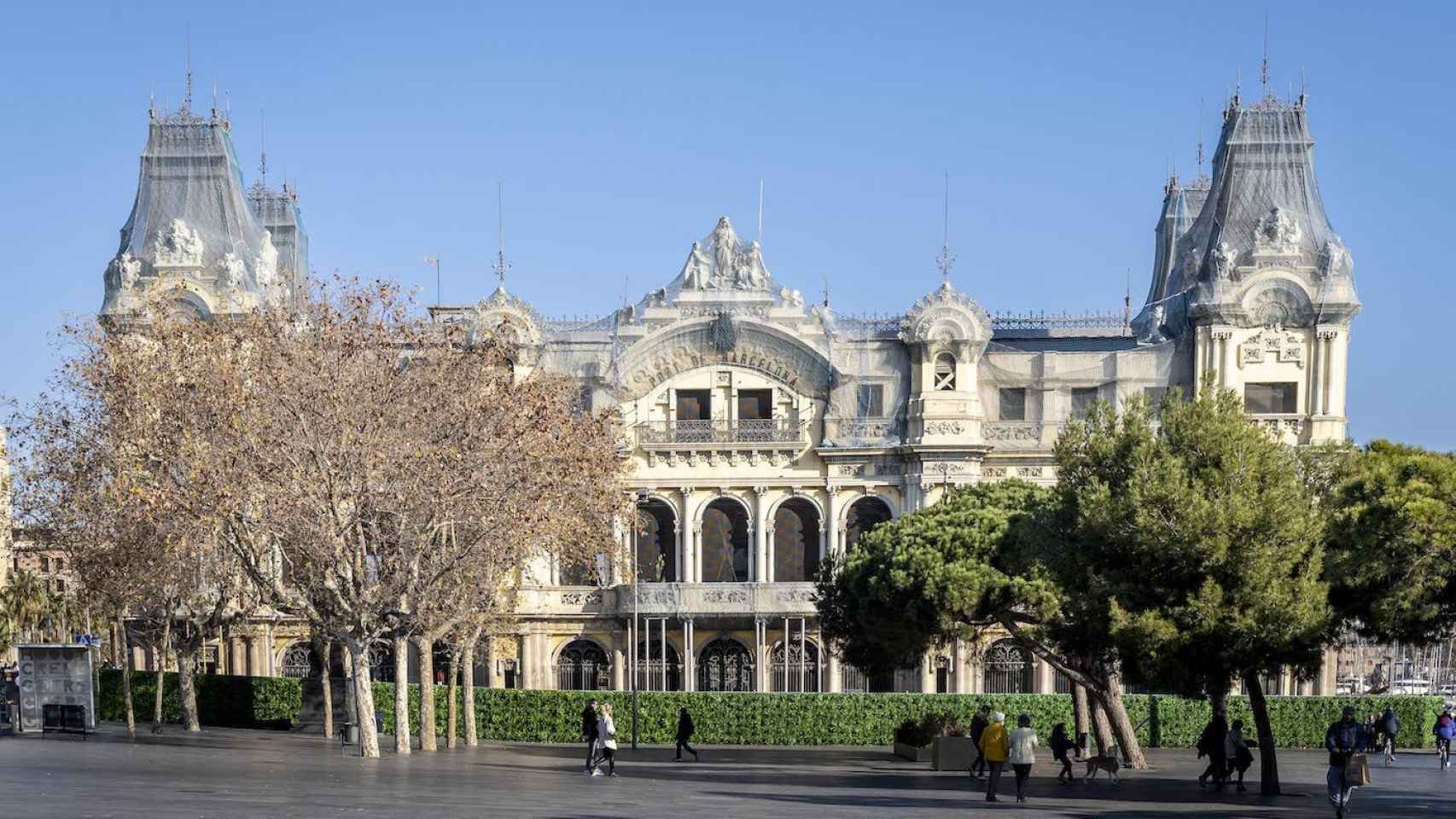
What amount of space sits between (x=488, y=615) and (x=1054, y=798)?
19.9 metres

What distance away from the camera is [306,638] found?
84000 mm

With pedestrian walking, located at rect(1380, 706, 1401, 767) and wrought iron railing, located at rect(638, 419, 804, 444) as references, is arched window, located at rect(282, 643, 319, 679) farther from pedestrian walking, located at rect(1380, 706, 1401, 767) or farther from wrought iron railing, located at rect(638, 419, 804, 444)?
pedestrian walking, located at rect(1380, 706, 1401, 767)

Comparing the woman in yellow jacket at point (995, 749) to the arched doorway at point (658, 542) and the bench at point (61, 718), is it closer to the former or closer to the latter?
the bench at point (61, 718)

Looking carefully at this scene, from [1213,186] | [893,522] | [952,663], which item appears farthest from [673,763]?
[1213,186]

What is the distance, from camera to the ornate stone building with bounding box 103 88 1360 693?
263ft

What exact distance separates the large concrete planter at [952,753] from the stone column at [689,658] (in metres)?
27.4

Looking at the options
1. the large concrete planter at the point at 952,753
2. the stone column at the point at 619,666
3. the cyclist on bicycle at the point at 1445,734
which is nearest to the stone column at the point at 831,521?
the stone column at the point at 619,666

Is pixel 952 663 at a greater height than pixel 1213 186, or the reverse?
pixel 1213 186

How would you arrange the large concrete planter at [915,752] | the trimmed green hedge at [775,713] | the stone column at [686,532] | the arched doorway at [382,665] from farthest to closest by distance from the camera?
the arched doorway at [382,665]
the stone column at [686,532]
the trimmed green hedge at [775,713]
the large concrete planter at [915,752]

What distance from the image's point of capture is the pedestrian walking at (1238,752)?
145 feet

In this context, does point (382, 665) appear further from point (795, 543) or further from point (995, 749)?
point (995, 749)

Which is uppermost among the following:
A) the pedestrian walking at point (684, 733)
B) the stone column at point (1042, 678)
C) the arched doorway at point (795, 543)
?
the arched doorway at point (795, 543)

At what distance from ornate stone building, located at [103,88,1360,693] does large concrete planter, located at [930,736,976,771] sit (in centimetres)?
2637

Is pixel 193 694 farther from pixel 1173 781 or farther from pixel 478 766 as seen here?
pixel 1173 781
